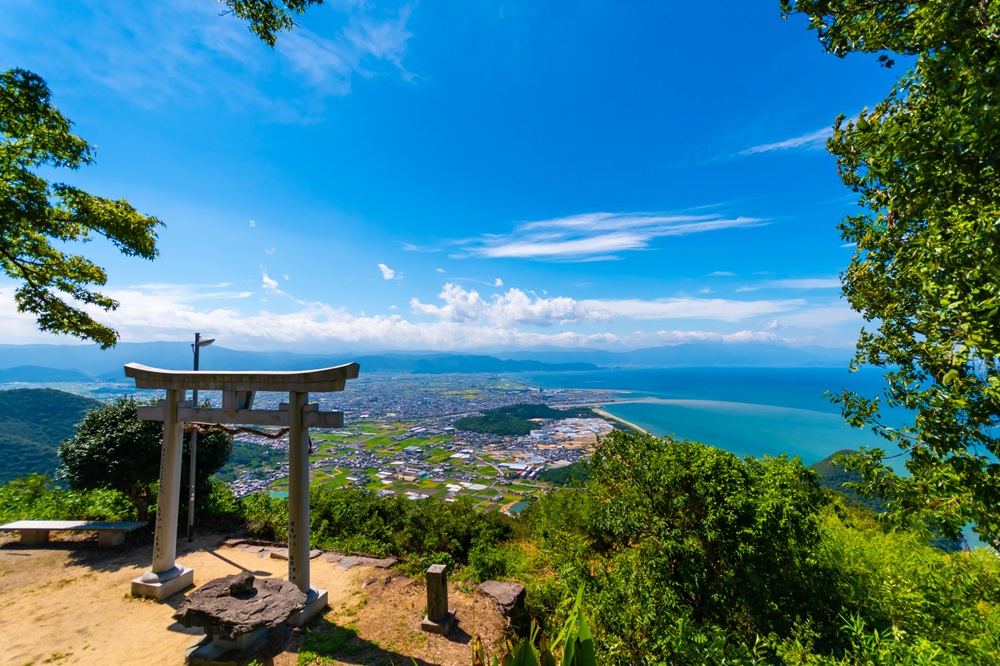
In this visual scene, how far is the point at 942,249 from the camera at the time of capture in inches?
107

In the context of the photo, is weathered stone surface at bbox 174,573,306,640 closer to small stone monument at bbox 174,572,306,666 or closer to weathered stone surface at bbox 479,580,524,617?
small stone monument at bbox 174,572,306,666

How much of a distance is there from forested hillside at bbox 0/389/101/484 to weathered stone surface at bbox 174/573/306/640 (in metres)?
25.8

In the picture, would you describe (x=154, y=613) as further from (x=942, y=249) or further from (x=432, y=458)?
(x=432, y=458)

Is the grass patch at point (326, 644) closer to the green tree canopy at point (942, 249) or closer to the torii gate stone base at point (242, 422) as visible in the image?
the torii gate stone base at point (242, 422)

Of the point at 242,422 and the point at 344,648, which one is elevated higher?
the point at 242,422

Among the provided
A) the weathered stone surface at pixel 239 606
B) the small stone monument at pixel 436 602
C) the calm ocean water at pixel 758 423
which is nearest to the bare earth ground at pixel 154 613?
the small stone monument at pixel 436 602

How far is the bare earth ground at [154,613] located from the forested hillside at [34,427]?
2037 cm

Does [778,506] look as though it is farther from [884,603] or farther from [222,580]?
[222,580]

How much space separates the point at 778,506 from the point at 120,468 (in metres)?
12.4

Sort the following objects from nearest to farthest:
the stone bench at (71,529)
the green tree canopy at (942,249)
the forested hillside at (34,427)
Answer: the green tree canopy at (942,249), the stone bench at (71,529), the forested hillside at (34,427)

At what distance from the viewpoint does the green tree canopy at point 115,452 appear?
28.0ft

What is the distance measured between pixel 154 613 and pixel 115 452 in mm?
4453

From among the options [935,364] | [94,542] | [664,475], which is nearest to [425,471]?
[94,542]

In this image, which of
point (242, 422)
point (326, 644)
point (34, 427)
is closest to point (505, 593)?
point (326, 644)
